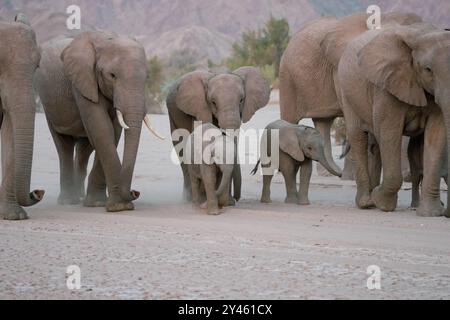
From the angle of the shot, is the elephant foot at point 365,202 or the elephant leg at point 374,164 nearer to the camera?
the elephant foot at point 365,202

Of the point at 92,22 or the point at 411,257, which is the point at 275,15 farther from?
the point at 411,257

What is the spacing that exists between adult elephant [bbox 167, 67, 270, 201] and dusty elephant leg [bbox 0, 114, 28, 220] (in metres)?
2.65

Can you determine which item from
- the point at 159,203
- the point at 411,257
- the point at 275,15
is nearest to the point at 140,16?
the point at 275,15

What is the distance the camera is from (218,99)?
12.1 m

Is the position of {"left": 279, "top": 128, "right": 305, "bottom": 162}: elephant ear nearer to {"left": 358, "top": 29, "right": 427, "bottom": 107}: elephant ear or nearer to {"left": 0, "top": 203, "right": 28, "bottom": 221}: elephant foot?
{"left": 358, "top": 29, "right": 427, "bottom": 107}: elephant ear

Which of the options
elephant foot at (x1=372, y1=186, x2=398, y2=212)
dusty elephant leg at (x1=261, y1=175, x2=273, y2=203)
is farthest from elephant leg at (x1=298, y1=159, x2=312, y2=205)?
elephant foot at (x1=372, y1=186, x2=398, y2=212)

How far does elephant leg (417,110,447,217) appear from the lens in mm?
10906

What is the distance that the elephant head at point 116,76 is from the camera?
11.3 m

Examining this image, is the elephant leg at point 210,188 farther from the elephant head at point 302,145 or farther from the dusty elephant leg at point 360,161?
the dusty elephant leg at point 360,161

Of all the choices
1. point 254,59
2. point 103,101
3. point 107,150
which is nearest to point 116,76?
point 103,101

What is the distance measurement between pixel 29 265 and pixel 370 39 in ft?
18.0

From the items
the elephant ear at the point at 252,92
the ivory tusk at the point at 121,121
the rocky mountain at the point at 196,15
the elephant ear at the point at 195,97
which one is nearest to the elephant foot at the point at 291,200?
the elephant ear at the point at 252,92

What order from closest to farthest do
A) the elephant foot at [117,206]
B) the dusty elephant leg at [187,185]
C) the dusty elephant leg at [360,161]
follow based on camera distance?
the elephant foot at [117,206]
the dusty elephant leg at [360,161]
the dusty elephant leg at [187,185]

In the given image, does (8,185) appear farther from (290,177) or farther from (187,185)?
(290,177)
